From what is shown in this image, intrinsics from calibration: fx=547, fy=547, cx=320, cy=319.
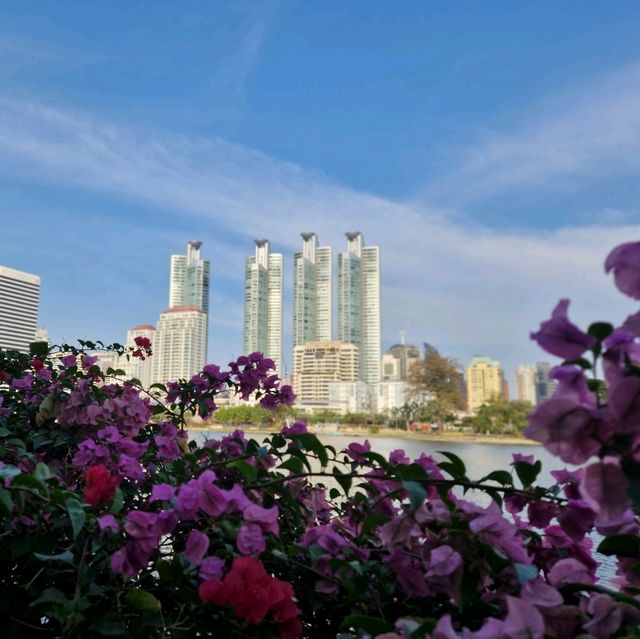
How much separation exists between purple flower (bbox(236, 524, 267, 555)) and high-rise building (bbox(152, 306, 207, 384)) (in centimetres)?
4909

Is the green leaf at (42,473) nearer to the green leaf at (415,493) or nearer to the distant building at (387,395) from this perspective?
the green leaf at (415,493)

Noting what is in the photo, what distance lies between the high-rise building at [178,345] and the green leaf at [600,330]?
49.4 metres

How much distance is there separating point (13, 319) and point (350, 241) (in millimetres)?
67815

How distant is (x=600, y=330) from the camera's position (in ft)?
1.49

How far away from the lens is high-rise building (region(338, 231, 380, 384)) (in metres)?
70.1

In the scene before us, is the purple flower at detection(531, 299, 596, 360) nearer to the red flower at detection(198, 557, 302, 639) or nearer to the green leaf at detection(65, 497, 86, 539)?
the red flower at detection(198, 557, 302, 639)

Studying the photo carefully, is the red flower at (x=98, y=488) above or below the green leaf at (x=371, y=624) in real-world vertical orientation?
above

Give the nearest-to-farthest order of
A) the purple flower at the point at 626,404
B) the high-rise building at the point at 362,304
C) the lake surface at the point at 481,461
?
the purple flower at the point at 626,404 < the lake surface at the point at 481,461 < the high-rise building at the point at 362,304

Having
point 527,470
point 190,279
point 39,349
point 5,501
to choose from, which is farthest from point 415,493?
point 190,279

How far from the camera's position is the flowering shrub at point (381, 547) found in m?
0.46

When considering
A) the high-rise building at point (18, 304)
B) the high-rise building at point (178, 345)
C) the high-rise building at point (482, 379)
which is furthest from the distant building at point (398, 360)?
the high-rise building at point (18, 304)

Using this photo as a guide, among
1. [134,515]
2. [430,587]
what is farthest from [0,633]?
[430,587]

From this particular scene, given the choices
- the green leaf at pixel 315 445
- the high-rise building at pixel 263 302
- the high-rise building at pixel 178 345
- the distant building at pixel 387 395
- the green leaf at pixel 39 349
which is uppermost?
the high-rise building at pixel 263 302

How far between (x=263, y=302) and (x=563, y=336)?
2690 inches
